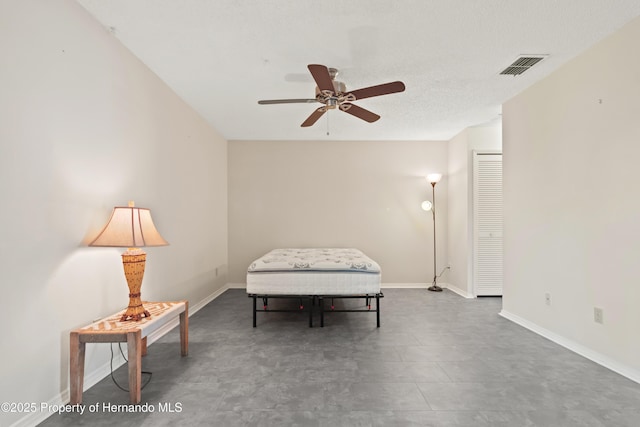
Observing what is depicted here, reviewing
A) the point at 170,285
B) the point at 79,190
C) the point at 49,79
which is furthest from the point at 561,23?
the point at 170,285

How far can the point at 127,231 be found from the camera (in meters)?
2.02

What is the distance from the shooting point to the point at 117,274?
2410mm

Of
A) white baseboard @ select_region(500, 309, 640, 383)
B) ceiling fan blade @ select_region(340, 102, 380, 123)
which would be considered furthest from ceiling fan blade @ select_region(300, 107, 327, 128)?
white baseboard @ select_region(500, 309, 640, 383)

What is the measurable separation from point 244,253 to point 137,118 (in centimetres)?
314

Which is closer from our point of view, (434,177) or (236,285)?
(434,177)

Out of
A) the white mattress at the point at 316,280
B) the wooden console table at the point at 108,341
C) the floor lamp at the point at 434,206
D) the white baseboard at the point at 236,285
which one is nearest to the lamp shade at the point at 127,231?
the wooden console table at the point at 108,341

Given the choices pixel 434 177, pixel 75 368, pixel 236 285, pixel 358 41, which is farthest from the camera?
pixel 236 285

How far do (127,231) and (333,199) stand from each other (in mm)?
3767

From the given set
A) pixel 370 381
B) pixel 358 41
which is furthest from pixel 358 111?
pixel 370 381

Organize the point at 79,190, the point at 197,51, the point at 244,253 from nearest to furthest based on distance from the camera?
the point at 79,190
the point at 197,51
the point at 244,253

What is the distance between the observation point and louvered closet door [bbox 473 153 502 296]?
4.61 meters

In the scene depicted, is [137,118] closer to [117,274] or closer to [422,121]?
[117,274]

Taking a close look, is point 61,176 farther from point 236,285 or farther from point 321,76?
point 236,285

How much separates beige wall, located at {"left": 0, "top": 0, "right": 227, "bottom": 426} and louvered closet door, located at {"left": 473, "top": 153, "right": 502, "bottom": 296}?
14.3 feet
